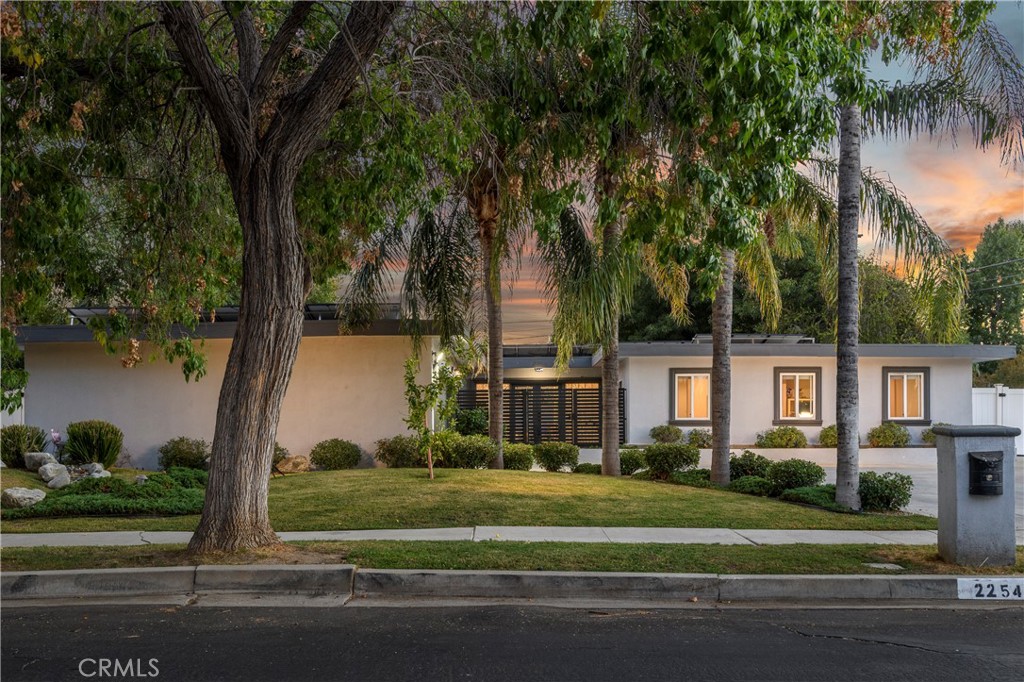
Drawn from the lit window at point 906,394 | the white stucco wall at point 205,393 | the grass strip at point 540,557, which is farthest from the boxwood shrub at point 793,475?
the lit window at point 906,394

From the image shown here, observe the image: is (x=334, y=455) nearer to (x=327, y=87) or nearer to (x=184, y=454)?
(x=184, y=454)

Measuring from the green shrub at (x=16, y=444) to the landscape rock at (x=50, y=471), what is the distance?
6.01 ft

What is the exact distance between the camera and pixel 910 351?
25594 millimetres

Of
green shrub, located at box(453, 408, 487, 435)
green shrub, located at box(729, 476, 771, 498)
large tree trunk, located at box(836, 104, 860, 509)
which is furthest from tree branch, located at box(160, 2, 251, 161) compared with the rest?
green shrub, located at box(453, 408, 487, 435)

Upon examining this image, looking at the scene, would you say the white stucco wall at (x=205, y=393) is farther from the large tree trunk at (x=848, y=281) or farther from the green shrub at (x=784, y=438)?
the green shrub at (x=784, y=438)

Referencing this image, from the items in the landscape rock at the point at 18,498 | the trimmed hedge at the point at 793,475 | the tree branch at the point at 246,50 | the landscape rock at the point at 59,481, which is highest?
the tree branch at the point at 246,50

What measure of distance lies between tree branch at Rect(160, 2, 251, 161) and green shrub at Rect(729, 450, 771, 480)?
38.9 feet

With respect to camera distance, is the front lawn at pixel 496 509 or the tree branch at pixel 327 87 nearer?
the tree branch at pixel 327 87

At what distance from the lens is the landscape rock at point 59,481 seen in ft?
51.6

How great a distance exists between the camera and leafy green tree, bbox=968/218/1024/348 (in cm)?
5044

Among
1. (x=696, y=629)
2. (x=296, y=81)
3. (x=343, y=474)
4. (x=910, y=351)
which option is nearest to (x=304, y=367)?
(x=343, y=474)

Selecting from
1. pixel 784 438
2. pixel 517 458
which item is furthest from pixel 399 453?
pixel 784 438

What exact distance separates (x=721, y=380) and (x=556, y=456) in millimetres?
5406

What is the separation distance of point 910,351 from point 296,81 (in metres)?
21.2
